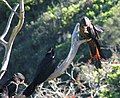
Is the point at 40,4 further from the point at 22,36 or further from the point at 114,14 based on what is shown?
the point at 114,14

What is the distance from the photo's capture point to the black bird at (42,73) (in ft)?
13.8

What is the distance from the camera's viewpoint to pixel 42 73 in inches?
173

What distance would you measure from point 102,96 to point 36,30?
1250cm

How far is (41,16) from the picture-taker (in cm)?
2450

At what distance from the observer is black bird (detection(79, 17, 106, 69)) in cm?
426

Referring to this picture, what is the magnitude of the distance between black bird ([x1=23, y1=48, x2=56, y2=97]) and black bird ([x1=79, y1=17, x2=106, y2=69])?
1.27 ft

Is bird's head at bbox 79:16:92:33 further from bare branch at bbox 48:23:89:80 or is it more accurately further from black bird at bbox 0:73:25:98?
black bird at bbox 0:73:25:98

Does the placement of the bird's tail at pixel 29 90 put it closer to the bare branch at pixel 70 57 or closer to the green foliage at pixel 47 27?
the bare branch at pixel 70 57

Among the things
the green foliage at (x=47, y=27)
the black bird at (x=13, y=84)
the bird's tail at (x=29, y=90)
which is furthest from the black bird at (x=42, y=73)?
the green foliage at (x=47, y=27)

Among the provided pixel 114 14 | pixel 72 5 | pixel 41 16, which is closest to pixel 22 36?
pixel 41 16

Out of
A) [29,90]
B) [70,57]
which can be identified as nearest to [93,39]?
[70,57]

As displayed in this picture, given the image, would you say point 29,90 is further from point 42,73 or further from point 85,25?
point 85,25

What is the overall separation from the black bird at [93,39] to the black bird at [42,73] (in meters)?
0.39

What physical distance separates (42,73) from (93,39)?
0.50m
